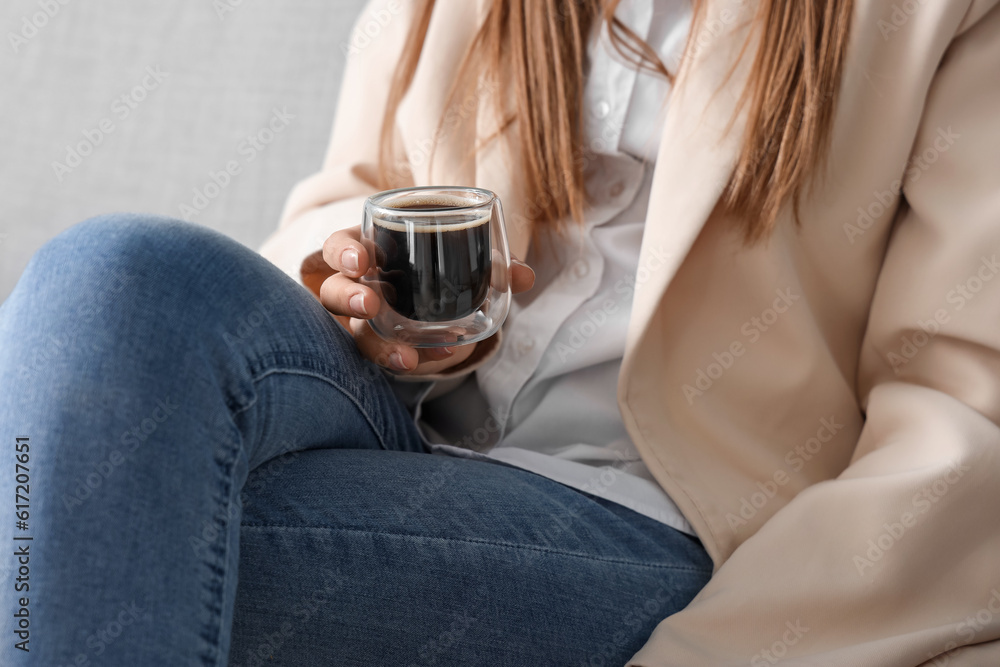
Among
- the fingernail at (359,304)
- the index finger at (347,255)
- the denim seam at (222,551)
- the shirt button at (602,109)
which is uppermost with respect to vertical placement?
the shirt button at (602,109)

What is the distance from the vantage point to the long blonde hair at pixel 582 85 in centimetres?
69

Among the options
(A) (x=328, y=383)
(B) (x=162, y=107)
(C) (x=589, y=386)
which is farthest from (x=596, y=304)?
(B) (x=162, y=107)

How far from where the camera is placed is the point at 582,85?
2.68 feet

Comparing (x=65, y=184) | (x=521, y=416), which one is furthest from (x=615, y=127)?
(x=65, y=184)

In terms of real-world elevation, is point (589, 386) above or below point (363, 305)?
below

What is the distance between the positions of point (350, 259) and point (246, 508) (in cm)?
22

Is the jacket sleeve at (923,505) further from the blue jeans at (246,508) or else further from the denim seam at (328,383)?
the denim seam at (328,383)

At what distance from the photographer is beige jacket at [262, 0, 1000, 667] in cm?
62

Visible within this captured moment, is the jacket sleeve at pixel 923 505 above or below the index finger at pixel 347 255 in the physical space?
below

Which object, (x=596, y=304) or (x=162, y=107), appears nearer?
(x=596, y=304)

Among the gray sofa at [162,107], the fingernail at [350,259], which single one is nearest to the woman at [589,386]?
the fingernail at [350,259]

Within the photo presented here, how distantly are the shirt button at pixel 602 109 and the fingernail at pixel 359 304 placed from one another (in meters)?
0.35

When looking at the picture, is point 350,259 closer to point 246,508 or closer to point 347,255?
point 347,255

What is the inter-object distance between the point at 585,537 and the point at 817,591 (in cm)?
20
